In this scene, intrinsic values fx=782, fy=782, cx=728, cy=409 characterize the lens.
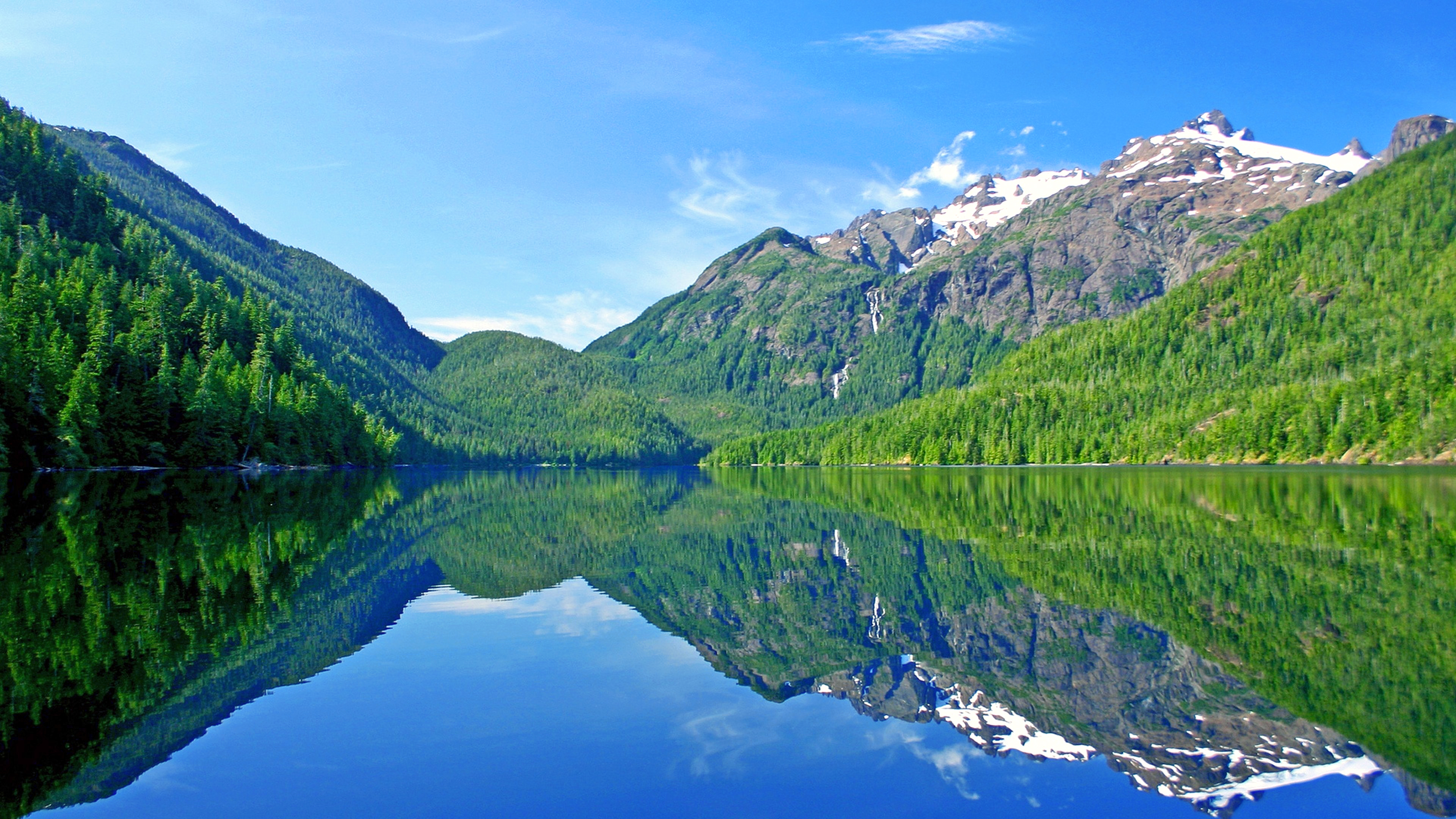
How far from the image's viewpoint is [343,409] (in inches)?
4936

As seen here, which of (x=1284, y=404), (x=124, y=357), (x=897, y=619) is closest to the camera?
(x=897, y=619)

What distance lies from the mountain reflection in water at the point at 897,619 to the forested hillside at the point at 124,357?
32499mm

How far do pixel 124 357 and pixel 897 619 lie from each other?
306 feet

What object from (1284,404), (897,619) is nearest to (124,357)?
(897,619)

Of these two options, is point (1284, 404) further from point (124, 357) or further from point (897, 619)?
point (124, 357)

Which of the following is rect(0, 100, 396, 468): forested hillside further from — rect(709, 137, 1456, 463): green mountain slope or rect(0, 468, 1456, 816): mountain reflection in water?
rect(709, 137, 1456, 463): green mountain slope

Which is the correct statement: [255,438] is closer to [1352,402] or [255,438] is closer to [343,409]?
[343,409]

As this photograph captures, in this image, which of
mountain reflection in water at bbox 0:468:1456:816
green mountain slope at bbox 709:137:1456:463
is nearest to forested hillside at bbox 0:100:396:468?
mountain reflection in water at bbox 0:468:1456:816

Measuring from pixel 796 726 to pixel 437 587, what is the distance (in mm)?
15891

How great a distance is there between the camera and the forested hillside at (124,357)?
71000mm

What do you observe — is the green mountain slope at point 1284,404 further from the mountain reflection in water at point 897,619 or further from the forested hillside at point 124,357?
the forested hillside at point 124,357

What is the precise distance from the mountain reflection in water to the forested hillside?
1279 inches

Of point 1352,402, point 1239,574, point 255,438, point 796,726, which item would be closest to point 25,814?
point 796,726

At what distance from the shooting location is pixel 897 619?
2017 centimetres
